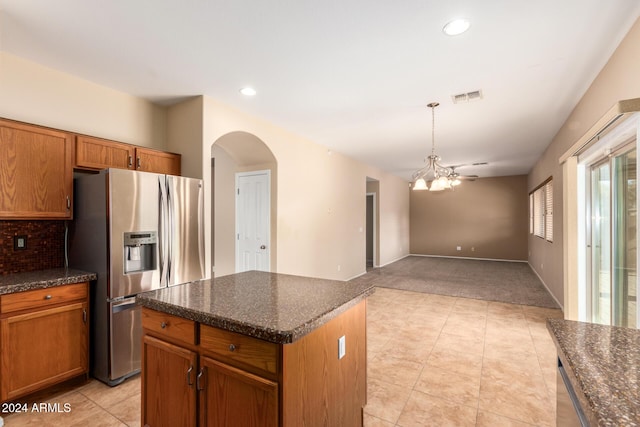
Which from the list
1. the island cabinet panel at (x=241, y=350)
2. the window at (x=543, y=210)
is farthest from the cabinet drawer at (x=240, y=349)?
the window at (x=543, y=210)

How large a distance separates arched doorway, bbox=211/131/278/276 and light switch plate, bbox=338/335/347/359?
8.84 ft

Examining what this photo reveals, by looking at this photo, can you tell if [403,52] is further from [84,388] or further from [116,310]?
[84,388]

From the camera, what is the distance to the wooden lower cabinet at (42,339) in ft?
6.62

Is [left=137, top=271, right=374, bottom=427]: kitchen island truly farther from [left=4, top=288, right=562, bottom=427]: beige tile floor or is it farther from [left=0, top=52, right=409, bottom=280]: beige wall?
[left=0, top=52, right=409, bottom=280]: beige wall

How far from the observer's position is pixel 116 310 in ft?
7.90

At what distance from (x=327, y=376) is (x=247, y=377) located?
1.36 feet

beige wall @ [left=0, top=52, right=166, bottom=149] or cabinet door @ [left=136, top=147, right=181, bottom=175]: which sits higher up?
beige wall @ [left=0, top=52, right=166, bottom=149]

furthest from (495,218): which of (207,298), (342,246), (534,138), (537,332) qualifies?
(207,298)

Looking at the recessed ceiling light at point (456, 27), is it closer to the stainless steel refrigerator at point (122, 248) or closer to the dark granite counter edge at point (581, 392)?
the dark granite counter edge at point (581, 392)

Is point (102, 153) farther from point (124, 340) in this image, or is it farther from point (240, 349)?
A: point (240, 349)

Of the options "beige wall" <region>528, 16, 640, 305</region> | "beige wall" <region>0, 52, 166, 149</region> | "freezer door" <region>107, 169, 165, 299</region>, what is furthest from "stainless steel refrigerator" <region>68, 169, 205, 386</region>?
"beige wall" <region>528, 16, 640, 305</region>

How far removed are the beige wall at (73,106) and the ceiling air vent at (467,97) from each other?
3.34 m

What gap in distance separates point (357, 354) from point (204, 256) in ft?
6.46

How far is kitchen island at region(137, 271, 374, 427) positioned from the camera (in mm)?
1218
